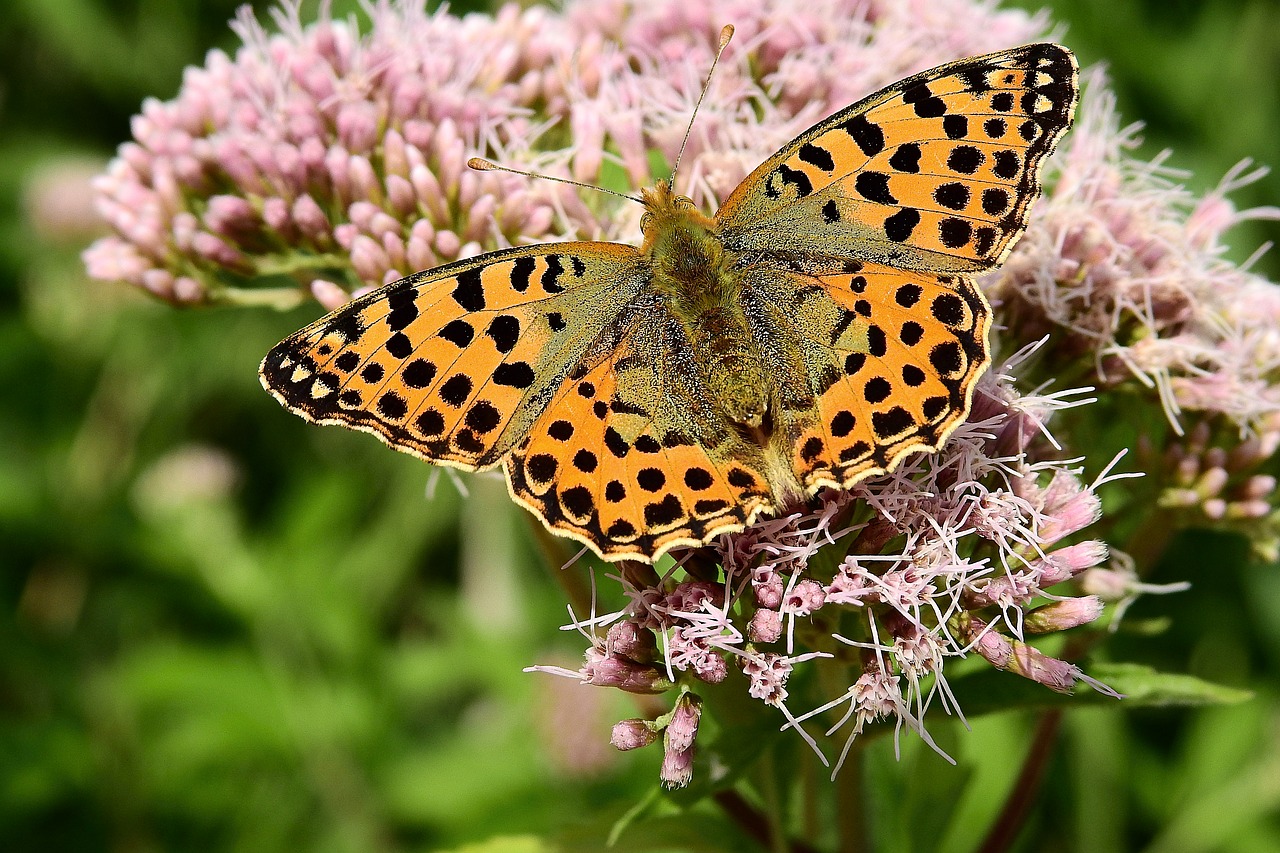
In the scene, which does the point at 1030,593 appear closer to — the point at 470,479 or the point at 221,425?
the point at 470,479

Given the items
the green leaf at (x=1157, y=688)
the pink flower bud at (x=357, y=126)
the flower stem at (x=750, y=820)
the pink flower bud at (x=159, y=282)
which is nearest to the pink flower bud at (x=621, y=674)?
the flower stem at (x=750, y=820)

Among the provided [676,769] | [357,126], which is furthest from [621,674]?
[357,126]

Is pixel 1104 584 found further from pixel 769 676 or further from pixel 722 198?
pixel 722 198

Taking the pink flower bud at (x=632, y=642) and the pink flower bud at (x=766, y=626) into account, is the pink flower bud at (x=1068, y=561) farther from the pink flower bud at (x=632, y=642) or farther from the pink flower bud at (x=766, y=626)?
the pink flower bud at (x=632, y=642)

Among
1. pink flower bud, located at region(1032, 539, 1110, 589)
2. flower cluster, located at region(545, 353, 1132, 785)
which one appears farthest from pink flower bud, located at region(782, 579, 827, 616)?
pink flower bud, located at region(1032, 539, 1110, 589)

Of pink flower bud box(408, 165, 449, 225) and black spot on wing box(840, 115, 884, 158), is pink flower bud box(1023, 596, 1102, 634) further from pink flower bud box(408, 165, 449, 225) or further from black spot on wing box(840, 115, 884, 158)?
pink flower bud box(408, 165, 449, 225)

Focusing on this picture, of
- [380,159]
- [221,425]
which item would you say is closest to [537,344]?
[380,159]
